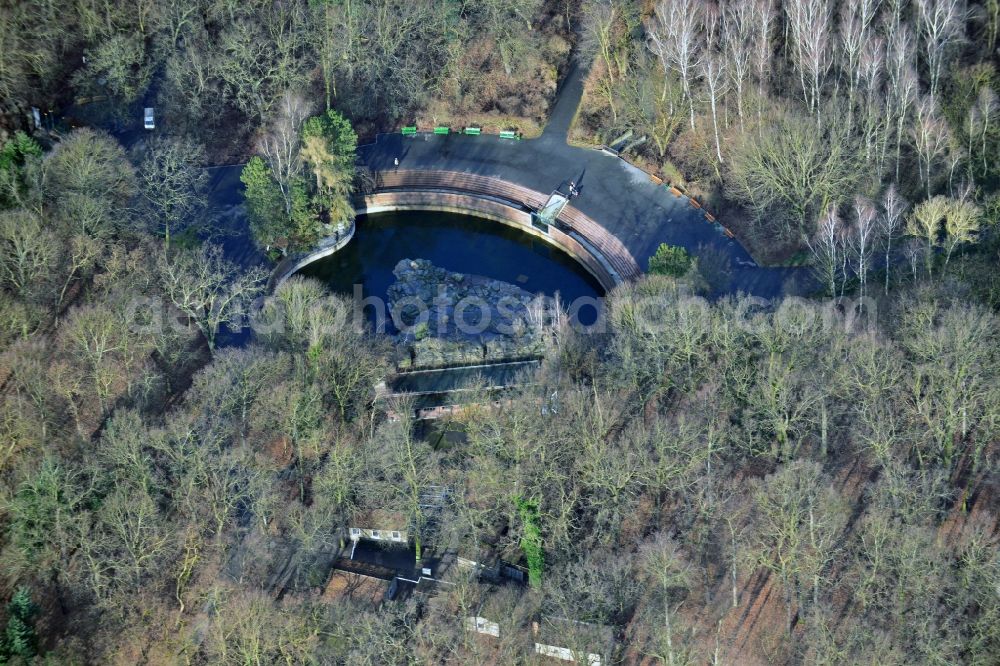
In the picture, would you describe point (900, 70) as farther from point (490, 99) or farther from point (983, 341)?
point (490, 99)

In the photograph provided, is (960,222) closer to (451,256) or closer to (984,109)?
(984,109)

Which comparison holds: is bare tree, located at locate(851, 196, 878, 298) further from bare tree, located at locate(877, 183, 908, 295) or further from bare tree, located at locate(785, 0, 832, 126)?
bare tree, located at locate(785, 0, 832, 126)

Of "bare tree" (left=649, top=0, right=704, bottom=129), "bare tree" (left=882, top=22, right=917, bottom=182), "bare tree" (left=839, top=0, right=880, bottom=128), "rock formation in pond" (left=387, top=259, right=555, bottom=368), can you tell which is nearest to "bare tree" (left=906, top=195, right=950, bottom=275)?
"bare tree" (left=882, top=22, right=917, bottom=182)

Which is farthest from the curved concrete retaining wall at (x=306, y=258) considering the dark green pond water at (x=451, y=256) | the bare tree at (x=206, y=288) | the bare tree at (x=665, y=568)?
the bare tree at (x=665, y=568)

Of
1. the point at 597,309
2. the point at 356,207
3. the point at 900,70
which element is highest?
the point at 900,70

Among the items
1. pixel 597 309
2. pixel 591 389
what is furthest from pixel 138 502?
pixel 597 309
